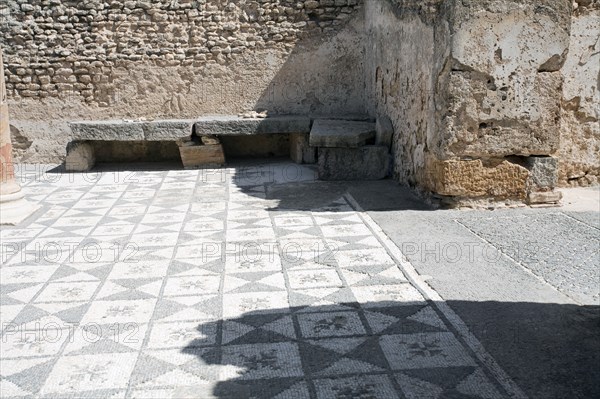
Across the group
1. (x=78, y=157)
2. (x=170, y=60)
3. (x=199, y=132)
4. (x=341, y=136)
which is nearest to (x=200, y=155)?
(x=199, y=132)

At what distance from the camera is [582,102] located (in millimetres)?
6977

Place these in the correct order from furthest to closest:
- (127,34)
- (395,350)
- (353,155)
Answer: (127,34) → (353,155) → (395,350)

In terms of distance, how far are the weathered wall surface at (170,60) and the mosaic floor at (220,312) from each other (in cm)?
344

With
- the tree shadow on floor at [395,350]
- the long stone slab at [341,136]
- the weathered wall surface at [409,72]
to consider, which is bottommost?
the tree shadow on floor at [395,350]

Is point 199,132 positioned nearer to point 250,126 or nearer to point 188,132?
point 188,132

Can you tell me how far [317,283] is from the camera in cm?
446

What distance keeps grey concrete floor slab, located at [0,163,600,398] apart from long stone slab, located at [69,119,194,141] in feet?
7.28

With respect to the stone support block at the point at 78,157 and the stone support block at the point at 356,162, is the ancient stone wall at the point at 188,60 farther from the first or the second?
the stone support block at the point at 78,157

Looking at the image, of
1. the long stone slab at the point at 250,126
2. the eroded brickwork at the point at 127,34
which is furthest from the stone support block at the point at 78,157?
the long stone slab at the point at 250,126

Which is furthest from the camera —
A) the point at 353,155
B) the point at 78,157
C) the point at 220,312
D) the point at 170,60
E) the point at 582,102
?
the point at 170,60

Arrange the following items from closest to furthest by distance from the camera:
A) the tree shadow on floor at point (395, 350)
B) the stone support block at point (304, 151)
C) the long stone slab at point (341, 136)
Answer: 1. the tree shadow on floor at point (395, 350)
2. the long stone slab at point (341, 136)
3. the stone support block at point (304, 151)

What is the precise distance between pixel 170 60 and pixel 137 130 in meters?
1.29

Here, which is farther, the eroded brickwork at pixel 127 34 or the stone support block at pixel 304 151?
the eroded brickwork at pixel 127 34

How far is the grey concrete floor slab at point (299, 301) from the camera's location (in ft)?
10.3
